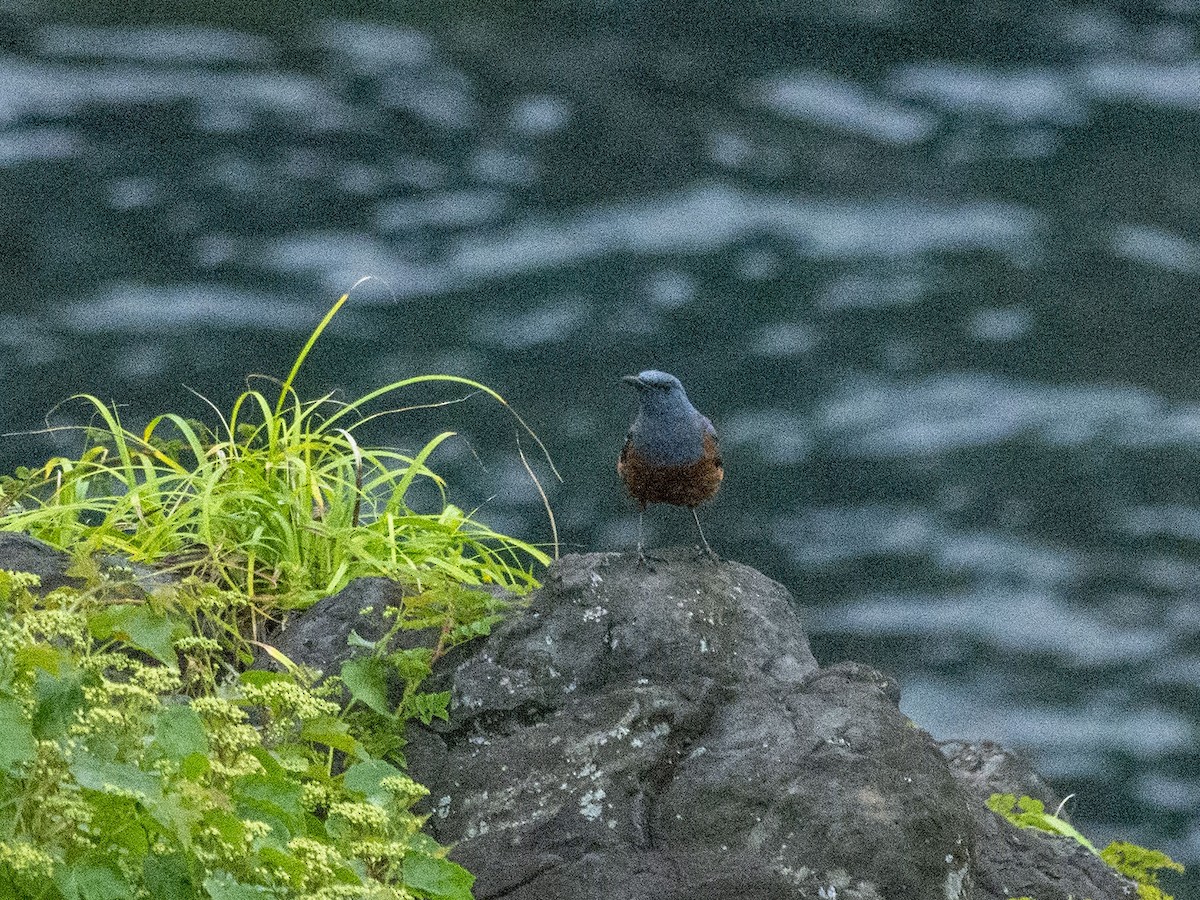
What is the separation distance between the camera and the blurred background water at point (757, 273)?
842 centimetres

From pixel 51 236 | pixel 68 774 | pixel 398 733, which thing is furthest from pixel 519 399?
pixel 68 774

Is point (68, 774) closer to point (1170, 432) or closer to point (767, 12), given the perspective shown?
point (1170, 432)

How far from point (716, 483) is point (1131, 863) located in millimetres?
1675

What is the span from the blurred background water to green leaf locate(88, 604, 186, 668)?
402cm

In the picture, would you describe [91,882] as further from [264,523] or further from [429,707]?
[264,523]

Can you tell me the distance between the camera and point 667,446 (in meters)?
5.04

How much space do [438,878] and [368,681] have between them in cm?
92

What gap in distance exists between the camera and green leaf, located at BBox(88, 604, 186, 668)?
3699 mm

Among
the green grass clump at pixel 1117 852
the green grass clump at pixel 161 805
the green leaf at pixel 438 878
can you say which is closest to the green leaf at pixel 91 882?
the green grass clump at pixel 161 805

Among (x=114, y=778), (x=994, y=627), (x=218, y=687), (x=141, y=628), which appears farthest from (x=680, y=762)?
(x=994, y=627)

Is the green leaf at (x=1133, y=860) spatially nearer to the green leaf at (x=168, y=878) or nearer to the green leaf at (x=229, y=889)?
the green leaf at (x=229, y=889)

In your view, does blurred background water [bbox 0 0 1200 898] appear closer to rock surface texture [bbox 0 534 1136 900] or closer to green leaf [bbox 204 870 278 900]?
rock surface texture [bbox 0 534 1136 900]

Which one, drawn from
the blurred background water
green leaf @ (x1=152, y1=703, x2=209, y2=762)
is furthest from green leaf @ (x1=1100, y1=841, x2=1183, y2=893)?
the blurred background water

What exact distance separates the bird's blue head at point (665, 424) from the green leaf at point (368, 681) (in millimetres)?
1285
